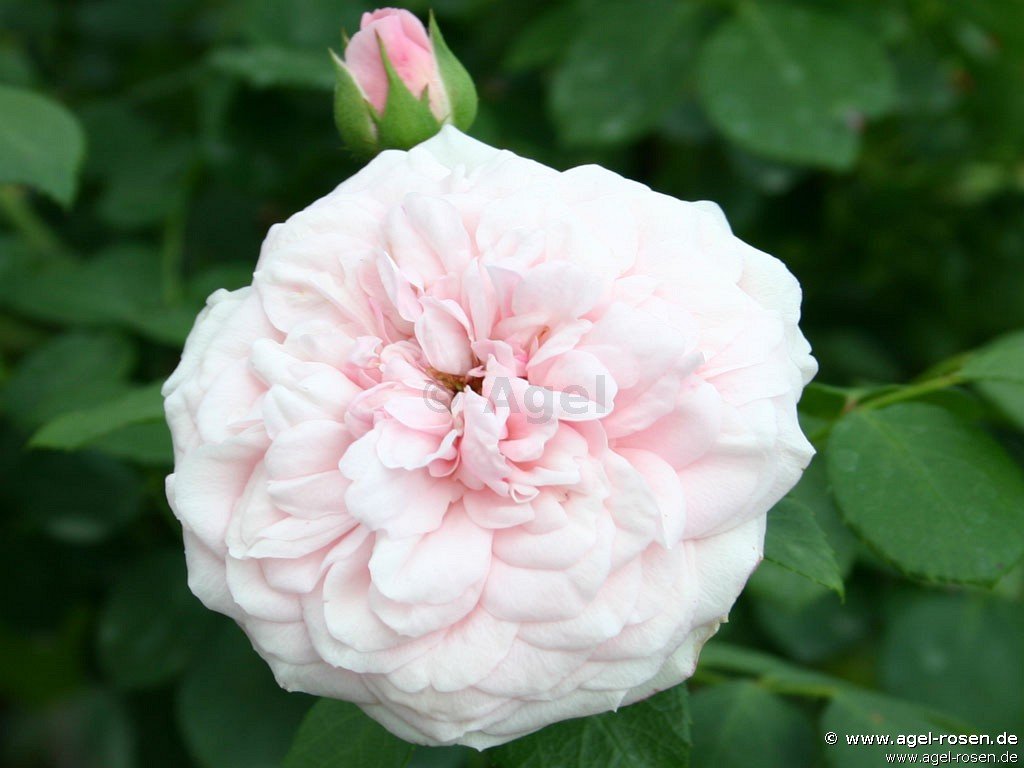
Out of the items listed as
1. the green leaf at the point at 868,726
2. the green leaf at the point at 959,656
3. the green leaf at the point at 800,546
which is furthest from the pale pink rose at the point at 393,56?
the green leaf at the point at 959,656

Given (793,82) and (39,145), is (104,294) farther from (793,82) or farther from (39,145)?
(793,82)

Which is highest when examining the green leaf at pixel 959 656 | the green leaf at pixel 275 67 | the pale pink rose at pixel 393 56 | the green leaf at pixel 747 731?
the pale pink rose at pixel 393 56

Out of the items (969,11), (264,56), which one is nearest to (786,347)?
(264,56)

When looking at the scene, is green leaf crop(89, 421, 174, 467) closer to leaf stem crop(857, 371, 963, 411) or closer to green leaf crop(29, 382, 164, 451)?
green leaf crop(29, 382, 164, 451)

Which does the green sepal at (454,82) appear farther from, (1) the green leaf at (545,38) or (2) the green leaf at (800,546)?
(1) the green leaf at (545,38)

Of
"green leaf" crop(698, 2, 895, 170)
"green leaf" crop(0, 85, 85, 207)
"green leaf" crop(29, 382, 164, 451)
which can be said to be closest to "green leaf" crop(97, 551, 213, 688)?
"green leaf" crop(29, 382, 164, 451)
